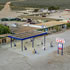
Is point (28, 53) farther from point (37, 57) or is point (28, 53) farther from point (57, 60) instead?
point (57, 60)

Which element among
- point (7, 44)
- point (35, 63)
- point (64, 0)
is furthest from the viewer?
point (64, 0)

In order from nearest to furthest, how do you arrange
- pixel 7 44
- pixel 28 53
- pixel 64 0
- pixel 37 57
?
pixel 37 57 → pixel 28 53 → pixel 7 44 → pixel 64 0

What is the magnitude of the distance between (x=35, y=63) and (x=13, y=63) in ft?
4.75

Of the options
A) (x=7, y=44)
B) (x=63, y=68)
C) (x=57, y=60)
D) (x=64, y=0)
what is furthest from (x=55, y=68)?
(x=64, y=0)

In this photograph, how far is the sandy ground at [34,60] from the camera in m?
11.6

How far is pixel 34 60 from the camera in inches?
504

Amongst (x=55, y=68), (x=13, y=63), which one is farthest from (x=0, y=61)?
(x=55, y=68)

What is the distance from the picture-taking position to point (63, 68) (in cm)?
1139

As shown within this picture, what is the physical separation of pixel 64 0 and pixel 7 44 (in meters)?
102

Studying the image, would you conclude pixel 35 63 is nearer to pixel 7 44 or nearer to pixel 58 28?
pixel 7 44

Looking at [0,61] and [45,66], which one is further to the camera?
[0,61]

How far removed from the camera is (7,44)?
1725 centimetres

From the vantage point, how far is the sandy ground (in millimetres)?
11584

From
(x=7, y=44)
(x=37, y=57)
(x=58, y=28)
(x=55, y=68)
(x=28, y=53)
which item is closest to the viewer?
(x=55, y=68)
